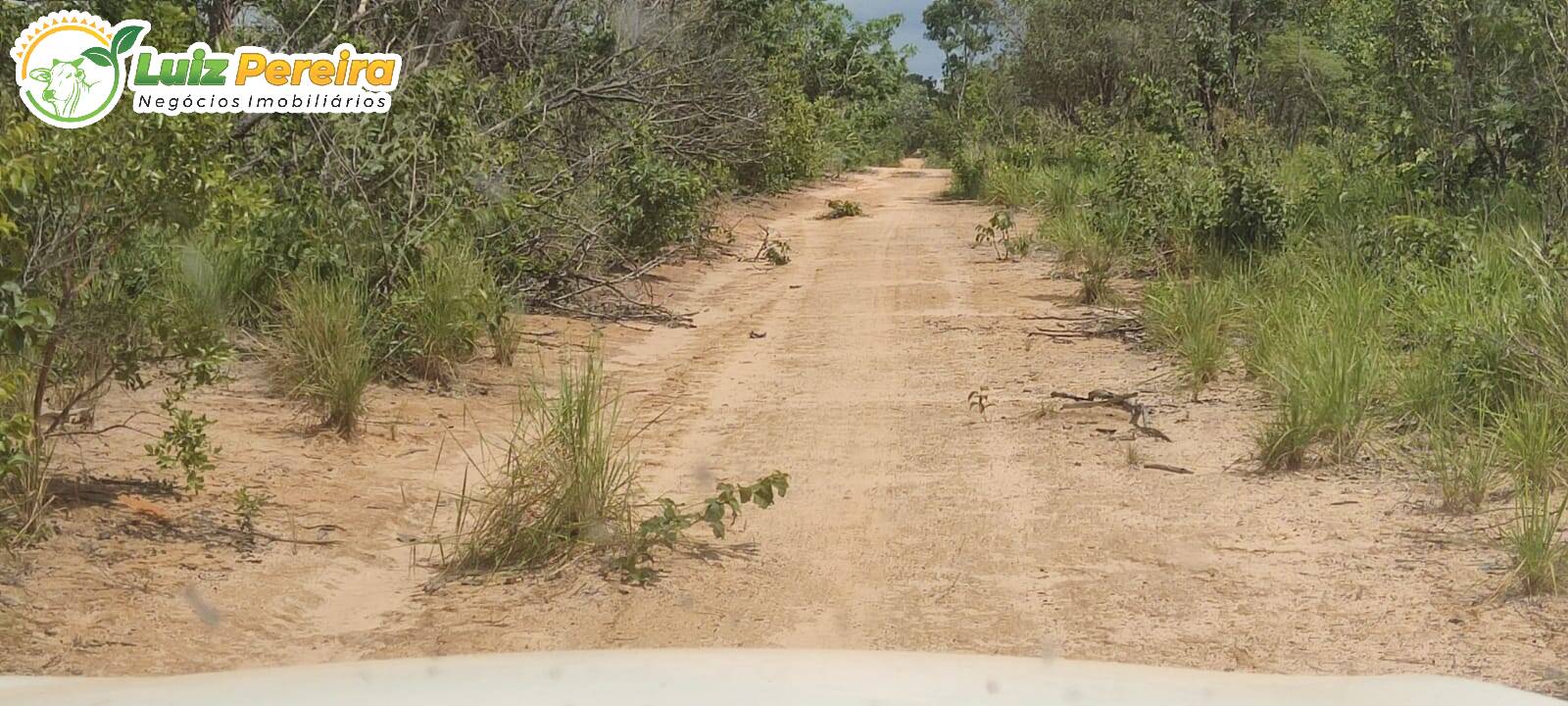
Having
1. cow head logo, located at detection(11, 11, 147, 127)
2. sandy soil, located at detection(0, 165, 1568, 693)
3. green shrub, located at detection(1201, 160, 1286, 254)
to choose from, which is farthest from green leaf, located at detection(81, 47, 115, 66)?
green shrub, located at detection(1201, 160, 1286, 254)

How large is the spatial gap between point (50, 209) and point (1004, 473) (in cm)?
382

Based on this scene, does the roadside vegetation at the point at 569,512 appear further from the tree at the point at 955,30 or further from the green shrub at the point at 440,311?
the tree at the point at 955,30

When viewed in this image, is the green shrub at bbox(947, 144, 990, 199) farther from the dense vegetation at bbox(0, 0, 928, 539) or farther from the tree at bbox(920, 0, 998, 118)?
the tree at bbox(920, 0, 998, 118)

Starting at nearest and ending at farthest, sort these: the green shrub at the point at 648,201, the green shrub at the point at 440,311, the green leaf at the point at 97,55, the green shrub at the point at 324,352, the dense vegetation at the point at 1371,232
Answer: the dense vegetation at the point at 1371,232 < the green leaf at the point at 97,55 < the green shrub at the point at 324,352 < the green shrub at the point at 440,311 < the green shrub at the point at 648,201

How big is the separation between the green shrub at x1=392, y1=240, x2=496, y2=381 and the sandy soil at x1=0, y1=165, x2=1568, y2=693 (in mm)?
217

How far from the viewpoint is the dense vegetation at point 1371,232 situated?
20.4ft

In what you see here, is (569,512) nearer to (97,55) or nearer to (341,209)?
(97,55)

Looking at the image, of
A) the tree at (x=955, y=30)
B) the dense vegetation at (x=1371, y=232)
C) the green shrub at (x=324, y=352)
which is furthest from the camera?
the tree at (x=955, y=30)

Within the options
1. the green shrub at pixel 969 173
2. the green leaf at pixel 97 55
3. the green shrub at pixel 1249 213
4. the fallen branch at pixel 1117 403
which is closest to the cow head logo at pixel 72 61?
the green leaf at pixel 97 55

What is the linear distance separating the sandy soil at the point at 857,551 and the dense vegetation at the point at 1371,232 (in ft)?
0.99

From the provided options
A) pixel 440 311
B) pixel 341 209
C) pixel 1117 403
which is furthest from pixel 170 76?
pixel 1117 403

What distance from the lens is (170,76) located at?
686 centimetres

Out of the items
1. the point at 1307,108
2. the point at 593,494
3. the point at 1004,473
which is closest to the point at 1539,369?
the point at 1004,473

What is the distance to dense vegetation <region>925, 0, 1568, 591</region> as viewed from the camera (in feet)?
20.4
